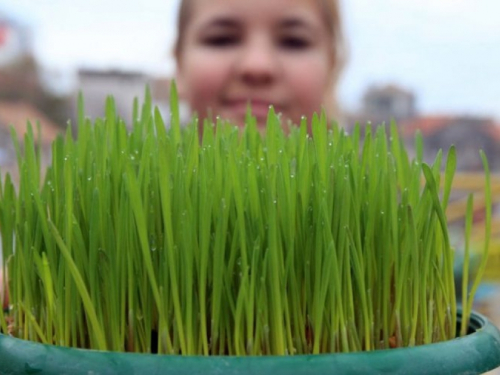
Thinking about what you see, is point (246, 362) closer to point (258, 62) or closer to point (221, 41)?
point (258, 62)

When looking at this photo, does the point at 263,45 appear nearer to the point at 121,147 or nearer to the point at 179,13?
the point at 179,13

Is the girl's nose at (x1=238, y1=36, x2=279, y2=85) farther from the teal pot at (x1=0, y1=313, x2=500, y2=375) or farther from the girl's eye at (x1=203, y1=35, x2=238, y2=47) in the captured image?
the teal pot at (x1=0, y1=313, x2=500, y2=375)

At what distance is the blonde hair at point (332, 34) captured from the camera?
1.17 meters

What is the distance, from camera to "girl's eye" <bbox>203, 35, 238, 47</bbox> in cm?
108

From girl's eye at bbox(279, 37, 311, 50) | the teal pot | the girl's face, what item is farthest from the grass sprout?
girl's eye at bbox(279, 37, 311, 50)

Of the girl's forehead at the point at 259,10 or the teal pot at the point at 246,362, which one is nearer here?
the teal pot at the point at 246,362

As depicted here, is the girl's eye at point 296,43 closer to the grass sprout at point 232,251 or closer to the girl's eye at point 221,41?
the girl's eye at point 221,41

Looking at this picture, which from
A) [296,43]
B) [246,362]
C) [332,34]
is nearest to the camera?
[246,362]

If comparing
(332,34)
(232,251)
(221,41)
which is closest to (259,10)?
(221,41)

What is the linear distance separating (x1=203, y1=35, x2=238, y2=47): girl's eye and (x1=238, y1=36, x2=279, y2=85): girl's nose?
0.12 feet

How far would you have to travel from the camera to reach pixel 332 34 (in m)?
1.21

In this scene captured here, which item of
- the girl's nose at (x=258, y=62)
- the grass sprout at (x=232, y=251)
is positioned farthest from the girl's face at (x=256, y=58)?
the grass sprout at (x=232, y=251)

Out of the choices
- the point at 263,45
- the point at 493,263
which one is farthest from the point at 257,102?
the point at 493,263

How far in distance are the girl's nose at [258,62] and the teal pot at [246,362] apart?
751 mm
